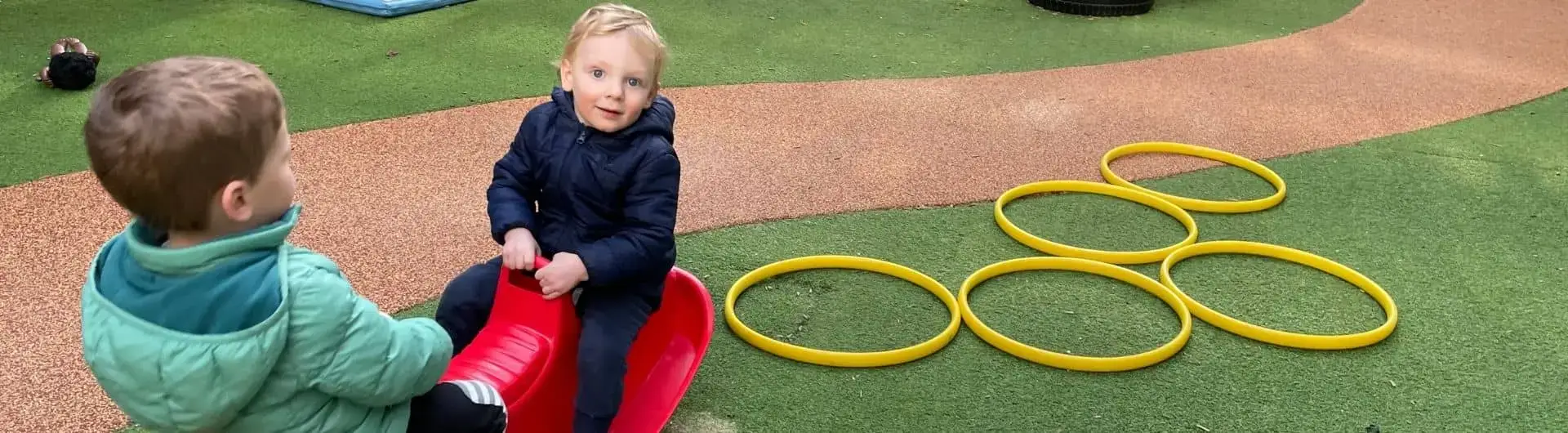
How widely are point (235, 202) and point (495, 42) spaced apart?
377 cm

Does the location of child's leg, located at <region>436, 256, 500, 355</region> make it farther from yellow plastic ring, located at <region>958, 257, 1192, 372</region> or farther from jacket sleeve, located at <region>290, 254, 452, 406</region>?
yellow plastic ring, located at <region>958, 257, 1192, 372</region>

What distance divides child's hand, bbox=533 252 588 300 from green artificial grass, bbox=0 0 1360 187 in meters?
2.22

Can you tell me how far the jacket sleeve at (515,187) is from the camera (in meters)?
2.15

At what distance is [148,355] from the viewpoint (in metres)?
1.35

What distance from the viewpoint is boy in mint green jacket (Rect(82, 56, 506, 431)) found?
1285 mm

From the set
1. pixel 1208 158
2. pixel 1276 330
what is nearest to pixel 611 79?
pixel 1276 330

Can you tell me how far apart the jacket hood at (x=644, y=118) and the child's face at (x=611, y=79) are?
16mm

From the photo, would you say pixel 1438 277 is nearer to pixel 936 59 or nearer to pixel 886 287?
pixel 886 287

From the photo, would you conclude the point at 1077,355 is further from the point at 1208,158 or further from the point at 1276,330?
the point at 1208,158

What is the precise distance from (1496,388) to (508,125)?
2.98 metres

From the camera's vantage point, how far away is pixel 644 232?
209 cm

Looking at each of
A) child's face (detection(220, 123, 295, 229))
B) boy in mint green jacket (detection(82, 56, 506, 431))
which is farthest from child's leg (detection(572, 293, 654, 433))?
child's face (detection(220, 123, 295, 229))

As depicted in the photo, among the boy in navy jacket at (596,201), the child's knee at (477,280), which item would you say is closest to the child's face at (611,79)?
the boy in navy jacket at (596,201)

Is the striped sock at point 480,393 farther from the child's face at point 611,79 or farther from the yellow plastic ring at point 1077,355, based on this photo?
the yellow plastic ring at point 1077,355
